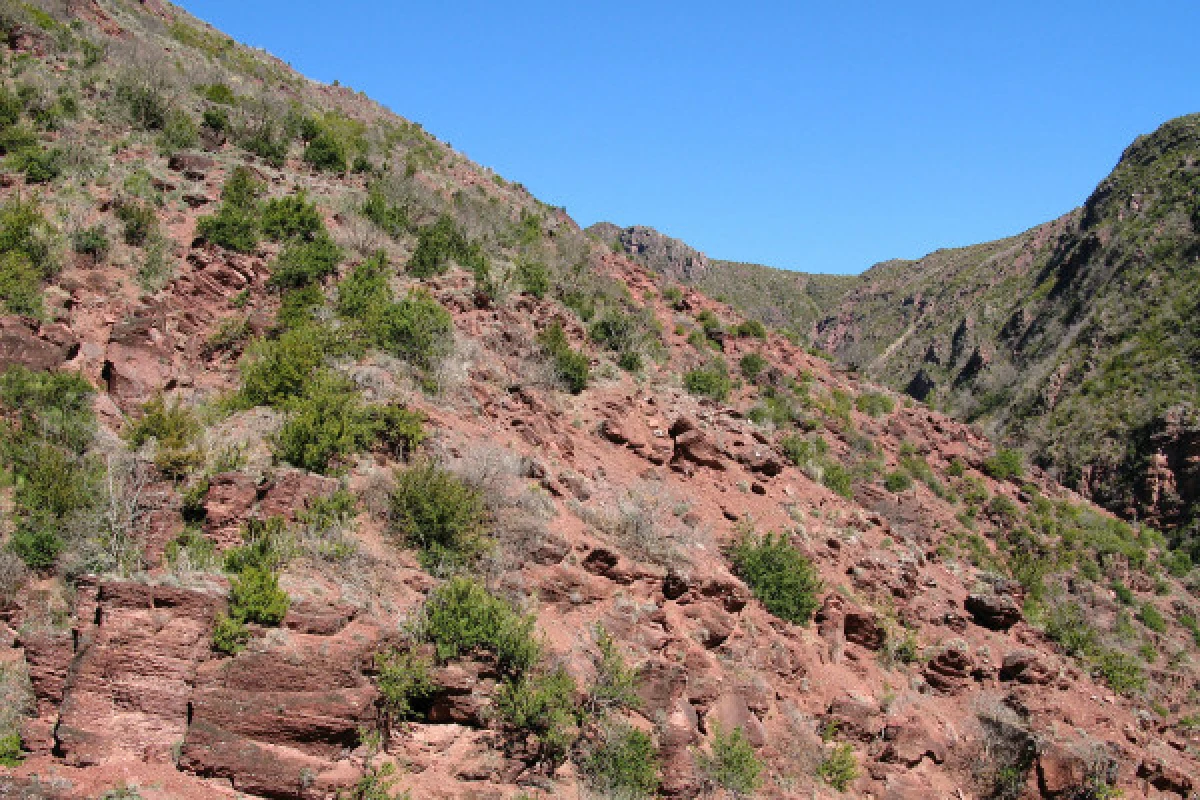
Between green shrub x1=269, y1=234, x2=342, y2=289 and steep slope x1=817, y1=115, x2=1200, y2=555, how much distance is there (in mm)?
29412

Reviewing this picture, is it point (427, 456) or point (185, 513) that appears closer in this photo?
point (185, 513)

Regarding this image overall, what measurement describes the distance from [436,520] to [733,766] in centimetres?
420

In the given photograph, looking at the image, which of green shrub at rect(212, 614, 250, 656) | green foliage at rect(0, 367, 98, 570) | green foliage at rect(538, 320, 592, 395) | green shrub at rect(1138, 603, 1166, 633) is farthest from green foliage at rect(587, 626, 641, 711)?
green shrub at rect(1138, 603, 1166, 633)

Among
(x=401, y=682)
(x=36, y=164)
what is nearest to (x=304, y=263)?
(x=36, y=164)

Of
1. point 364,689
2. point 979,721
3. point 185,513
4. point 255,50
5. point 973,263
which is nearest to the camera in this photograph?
point 364,689

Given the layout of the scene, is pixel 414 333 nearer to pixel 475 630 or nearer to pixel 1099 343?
pixel 475 630

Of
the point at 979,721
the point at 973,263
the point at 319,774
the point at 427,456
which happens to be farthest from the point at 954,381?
the point at 319,774

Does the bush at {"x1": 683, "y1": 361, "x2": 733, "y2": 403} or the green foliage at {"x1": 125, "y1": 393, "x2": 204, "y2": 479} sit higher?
the bush at {"x1": 683, "y1": 361, "x2": 733, "y2": 403}

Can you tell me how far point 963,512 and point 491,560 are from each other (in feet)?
53.4

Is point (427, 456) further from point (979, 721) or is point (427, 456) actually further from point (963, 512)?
point (963, 512)

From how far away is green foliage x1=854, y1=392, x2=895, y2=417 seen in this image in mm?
23789

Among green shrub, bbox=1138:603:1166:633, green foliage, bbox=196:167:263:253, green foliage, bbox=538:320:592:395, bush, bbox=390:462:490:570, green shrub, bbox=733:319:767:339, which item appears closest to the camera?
bush, bbox=390:462:490:570

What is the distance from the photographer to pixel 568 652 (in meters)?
8.07

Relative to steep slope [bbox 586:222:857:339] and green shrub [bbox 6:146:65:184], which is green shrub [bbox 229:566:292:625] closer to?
green shrub [bbox 6:146:65:184]
